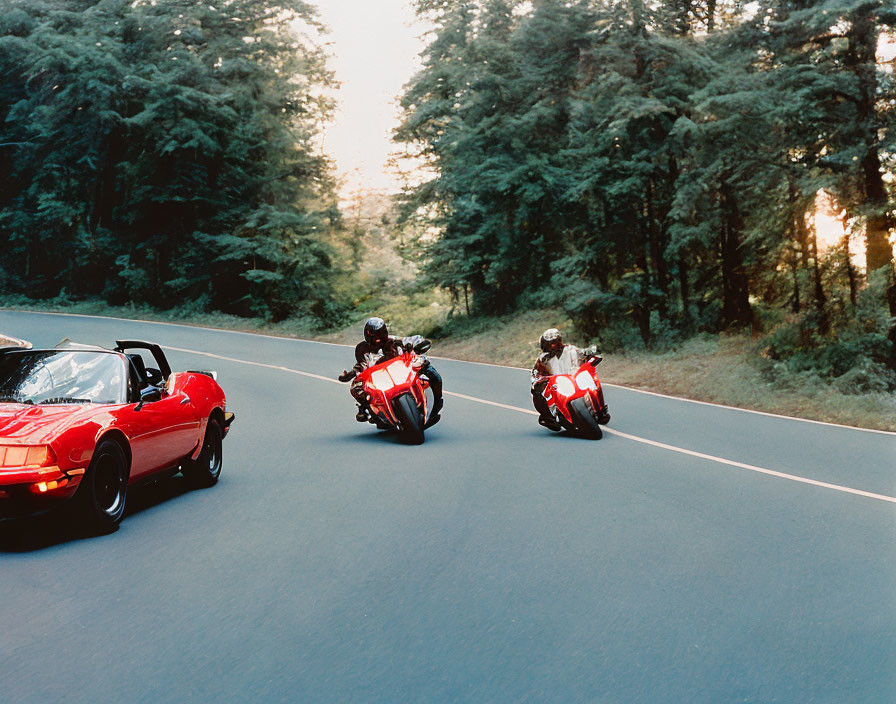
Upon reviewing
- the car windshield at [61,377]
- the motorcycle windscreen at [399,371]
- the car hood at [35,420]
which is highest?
the car windshield at [61,377]

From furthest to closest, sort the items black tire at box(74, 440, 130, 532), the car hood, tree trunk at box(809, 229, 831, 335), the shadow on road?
tree trunk at box(809, 229, 831, 335) < black tire at box(74, 440, 130, 532) < the shadow on road < the car hood

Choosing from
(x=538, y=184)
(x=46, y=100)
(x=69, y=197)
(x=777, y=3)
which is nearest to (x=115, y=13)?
(x=46, y=100)

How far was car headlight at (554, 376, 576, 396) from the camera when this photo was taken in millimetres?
13398

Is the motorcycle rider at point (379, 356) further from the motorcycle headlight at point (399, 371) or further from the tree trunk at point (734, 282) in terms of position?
the tree trunk at point (734, 282)

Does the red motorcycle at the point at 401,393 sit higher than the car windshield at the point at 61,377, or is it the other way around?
the car windshield at the point at 61,377

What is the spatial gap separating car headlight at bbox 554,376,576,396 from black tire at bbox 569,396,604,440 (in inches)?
5.5

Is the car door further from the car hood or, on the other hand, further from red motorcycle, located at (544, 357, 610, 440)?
red motorcycle, located at (544, 357, 610, 440)

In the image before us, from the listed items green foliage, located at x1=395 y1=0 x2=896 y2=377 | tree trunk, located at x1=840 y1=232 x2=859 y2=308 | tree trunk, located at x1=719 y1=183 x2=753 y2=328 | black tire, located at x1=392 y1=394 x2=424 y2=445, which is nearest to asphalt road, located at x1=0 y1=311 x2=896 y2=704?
black tire, located at x1=392 y1=394 x2=424 y2=445

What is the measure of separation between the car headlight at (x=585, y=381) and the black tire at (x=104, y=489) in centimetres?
688

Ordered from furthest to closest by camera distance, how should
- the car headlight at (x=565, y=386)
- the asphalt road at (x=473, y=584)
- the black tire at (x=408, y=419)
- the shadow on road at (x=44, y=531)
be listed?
the car headlight at (x=565, y=386) < the black tire at (x=408, y=419) < the shadow on road at (x=44, y=531) < the asphalt road at (x=473, y=584)

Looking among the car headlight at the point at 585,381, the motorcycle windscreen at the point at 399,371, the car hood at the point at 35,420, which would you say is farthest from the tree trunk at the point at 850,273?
the car hood at the point at 35,420

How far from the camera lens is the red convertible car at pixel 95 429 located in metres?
6.97

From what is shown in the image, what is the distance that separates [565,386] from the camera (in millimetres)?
13422

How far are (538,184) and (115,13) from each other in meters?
29.1
